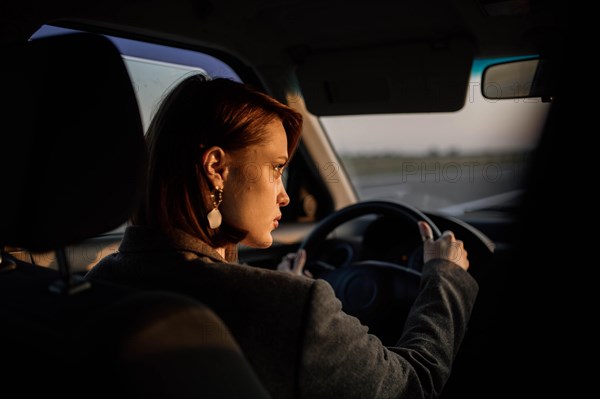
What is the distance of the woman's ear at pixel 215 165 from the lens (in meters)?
1.43

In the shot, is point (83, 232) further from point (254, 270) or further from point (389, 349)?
point (389, 349)

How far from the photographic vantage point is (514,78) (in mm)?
2613

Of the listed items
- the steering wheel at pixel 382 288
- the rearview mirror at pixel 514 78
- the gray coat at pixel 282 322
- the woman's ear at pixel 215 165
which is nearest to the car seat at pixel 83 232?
the gray coat at pixel 282 322

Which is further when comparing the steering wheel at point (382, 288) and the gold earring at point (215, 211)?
the steering wheel at point (382, 288)

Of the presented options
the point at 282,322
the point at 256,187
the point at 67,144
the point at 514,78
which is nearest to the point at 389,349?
the point at 282,322

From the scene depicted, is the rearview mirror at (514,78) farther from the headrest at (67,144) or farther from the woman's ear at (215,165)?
the headrest at (67,144)

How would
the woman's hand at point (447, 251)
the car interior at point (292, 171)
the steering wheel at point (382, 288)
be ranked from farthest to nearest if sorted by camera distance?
the steering wheel at point (382, 288) < the woman's hand at point (447, 251) < the car interior at point (292, 171)

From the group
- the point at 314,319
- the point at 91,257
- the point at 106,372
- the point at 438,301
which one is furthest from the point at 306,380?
the point at 91,257

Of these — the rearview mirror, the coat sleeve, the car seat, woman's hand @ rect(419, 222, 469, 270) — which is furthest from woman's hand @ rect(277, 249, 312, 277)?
the car seat

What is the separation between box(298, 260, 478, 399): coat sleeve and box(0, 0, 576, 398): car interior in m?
0.10

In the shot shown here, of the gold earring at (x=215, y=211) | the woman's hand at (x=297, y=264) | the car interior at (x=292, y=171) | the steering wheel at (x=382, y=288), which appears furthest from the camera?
the woman's hand at (x=297, y=264)

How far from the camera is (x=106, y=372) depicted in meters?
0.88

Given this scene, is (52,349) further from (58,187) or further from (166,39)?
(166,39)

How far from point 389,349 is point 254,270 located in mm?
421
